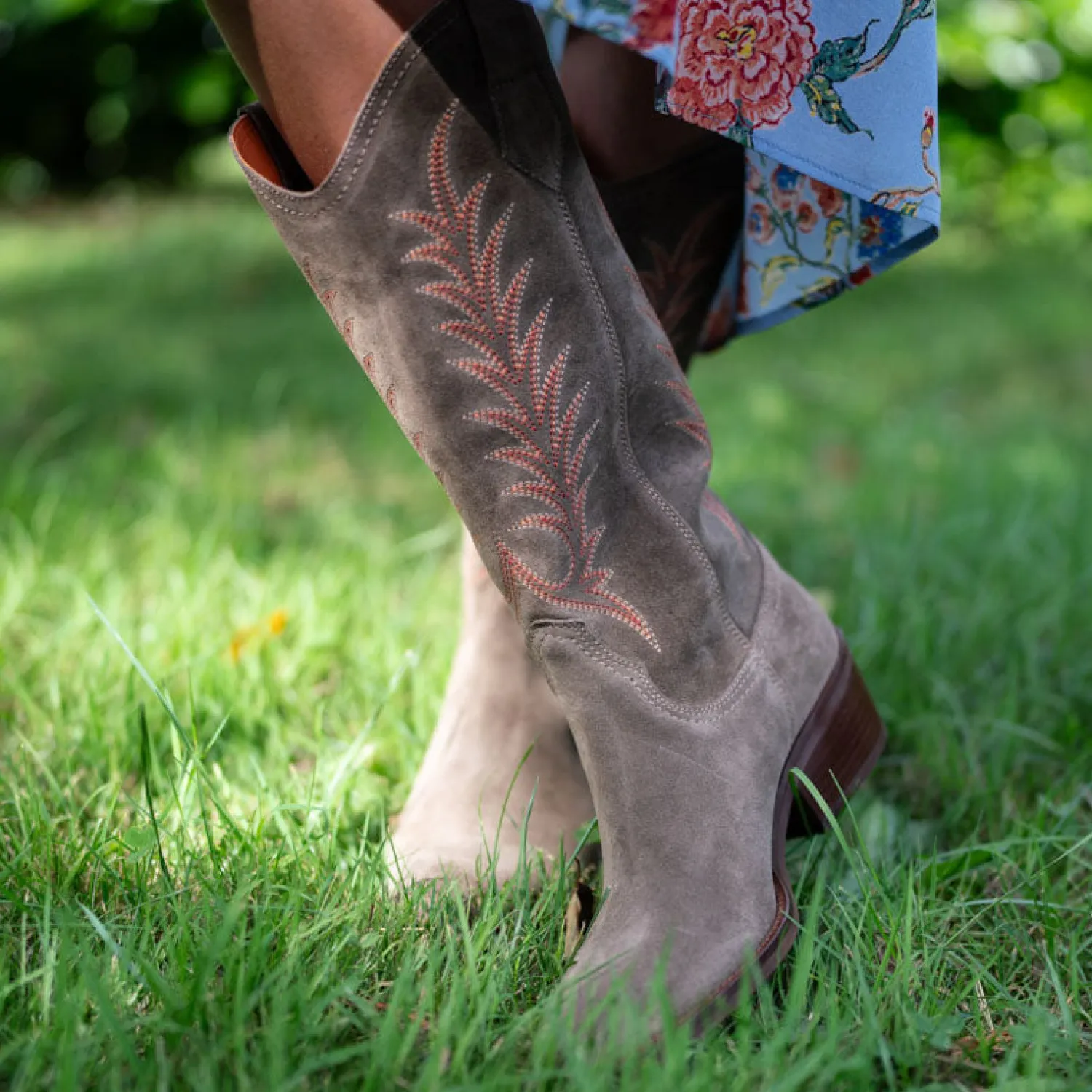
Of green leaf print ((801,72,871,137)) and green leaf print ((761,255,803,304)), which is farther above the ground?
green leaf print ((801,72,871,137))

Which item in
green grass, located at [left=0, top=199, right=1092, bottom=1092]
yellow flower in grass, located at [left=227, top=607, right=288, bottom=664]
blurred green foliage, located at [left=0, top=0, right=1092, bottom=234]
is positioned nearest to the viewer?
green grass, located at [left=0, top=199, right=1092, bottom=1092]

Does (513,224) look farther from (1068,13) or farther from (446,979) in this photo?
(1068,13)

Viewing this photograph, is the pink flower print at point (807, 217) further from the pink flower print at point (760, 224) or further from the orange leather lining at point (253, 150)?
the orange leather lining at point (253, 150)

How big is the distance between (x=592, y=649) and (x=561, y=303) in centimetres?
29

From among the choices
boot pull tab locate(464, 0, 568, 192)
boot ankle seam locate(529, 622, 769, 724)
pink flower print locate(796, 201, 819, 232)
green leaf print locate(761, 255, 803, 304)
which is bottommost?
boot ankle seam locate(529, 622, 769, 724)

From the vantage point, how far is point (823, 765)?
3.61ft

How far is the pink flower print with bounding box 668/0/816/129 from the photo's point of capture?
87 centimetres

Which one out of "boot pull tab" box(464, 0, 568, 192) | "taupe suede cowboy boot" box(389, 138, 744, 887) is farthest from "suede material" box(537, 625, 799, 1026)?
"boot pull tab" box(464, 0, 568, 192)

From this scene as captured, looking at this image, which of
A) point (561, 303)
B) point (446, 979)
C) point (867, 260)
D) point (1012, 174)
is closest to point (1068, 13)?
point (1012, 174)

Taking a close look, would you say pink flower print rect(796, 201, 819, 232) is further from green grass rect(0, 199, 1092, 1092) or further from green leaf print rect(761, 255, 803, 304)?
green grass rect(0, 199, 1092, 1092)

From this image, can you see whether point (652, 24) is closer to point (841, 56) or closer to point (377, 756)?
point (841, 56)

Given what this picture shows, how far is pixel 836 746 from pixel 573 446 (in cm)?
42

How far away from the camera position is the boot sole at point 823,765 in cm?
95

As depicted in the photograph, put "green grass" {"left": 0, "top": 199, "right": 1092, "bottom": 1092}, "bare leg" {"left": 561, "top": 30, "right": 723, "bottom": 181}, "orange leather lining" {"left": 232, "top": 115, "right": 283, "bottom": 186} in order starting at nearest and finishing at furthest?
"green grass" {"left": 0, "top": 199, "right": 1092, "bottom": 1092} → "orange leather lining" {"left": 232, "top": 115, "right": 283, "bottom": 186} → "bare leg" {"left": 561, "top": 30, "right": 723, "bottom": 181}
